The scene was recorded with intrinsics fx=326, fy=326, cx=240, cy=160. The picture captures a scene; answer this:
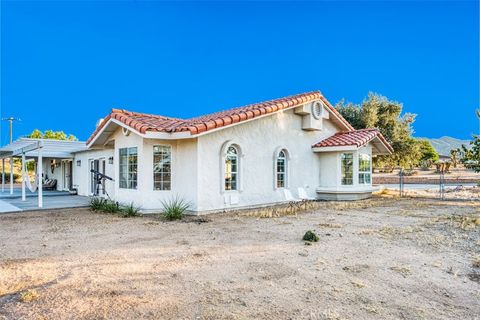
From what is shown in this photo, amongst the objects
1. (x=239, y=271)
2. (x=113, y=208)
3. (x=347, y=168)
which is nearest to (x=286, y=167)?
(x=347, y=168)

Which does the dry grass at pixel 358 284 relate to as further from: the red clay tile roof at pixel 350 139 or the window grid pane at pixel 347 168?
the window grid pane at pixel 347 168

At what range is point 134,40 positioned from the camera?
1453 inches

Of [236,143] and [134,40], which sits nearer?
[236,143]

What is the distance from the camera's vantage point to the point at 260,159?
45.3 ft

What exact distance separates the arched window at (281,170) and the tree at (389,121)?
13349 mm

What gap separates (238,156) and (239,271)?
7819 millimetres

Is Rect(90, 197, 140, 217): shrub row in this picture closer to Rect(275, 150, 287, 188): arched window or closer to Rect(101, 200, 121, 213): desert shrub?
Rect(101, 200, 121, 213): desert shrub

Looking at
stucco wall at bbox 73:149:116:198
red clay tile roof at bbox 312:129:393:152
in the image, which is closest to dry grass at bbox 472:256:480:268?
red clay tile roof at bbox 312:129:393:152

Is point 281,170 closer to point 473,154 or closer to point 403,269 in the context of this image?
point 473,154

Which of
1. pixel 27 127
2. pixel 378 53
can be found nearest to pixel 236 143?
pixel 378 53

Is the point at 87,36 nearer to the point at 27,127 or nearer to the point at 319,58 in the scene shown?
the point at 27,127

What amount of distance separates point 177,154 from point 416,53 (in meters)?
30.4

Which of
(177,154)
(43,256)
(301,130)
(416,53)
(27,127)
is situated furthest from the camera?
(27,127)

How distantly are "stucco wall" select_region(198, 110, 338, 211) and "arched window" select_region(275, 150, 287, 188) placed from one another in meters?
0.24
